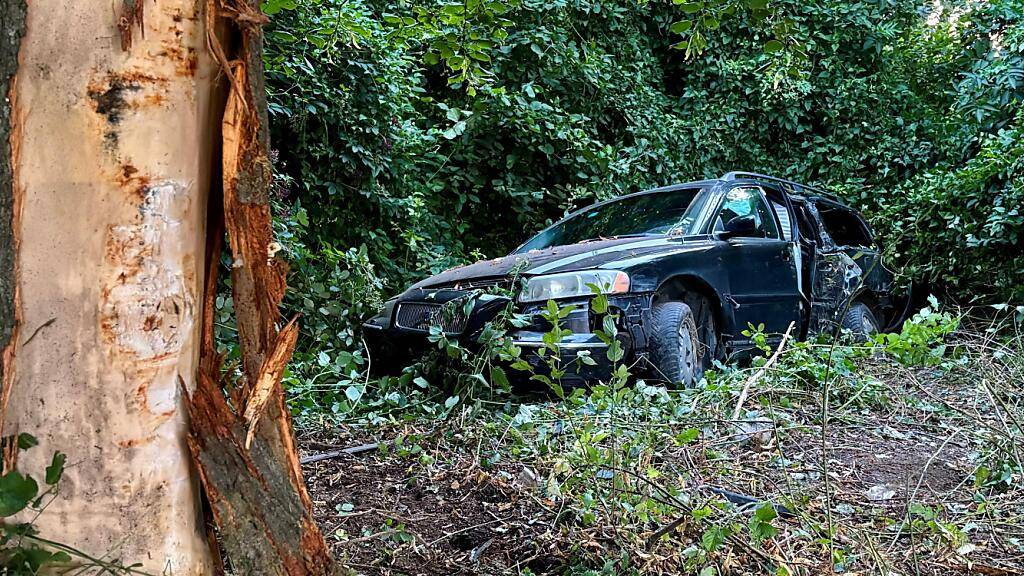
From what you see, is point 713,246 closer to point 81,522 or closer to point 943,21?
point 81,522

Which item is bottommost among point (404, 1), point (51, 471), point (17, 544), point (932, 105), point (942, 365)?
point (942, 365)

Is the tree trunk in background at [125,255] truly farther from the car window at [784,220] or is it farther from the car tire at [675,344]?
the car window at [784,220]

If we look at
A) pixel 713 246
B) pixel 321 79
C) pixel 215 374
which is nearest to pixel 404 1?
pixel 321 79

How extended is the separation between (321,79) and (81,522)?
6.34 m

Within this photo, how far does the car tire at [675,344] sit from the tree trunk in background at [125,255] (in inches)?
130

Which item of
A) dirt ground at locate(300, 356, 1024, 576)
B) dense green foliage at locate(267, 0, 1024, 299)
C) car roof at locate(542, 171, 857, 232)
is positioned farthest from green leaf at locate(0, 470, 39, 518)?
car roof at locate(542, 171, 857, 232)

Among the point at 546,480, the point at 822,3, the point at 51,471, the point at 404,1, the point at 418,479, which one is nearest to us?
the point at 51,471

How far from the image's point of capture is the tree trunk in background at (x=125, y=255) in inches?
58.4

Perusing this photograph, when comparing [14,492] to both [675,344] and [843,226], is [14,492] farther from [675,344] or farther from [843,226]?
[843,226]

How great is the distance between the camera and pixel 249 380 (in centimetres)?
174

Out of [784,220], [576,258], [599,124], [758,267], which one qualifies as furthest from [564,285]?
[599,124]

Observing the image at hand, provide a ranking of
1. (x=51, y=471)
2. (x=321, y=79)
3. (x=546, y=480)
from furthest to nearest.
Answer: (x=321, y=79) < (x=546, y=480) < (x=51, y=471)

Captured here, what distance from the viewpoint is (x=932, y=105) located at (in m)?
12.4

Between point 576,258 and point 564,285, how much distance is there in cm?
38
